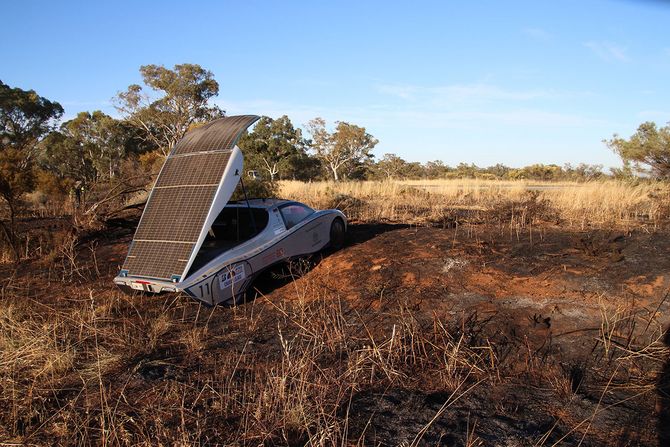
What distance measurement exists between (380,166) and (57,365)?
41023 mm

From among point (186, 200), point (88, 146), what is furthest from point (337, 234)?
point (88, 146)

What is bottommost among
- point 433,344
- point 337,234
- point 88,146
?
point 433,344

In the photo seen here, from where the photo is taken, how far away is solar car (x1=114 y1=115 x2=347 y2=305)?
622cm

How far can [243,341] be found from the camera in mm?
5457

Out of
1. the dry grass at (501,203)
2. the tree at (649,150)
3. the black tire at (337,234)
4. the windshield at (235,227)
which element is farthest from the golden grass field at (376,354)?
the tree at (649,150)

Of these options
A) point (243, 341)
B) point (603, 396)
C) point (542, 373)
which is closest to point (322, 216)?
point (243, 341)

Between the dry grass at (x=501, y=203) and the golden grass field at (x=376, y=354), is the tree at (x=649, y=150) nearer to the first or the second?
the dry grass at (x=501, y=203)

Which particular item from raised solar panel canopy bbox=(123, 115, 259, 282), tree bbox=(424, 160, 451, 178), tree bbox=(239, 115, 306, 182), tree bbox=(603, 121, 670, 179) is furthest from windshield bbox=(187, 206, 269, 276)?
tree bbox=(424, 160, 451, 178)

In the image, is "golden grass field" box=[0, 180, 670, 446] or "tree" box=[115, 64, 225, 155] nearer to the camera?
"golden grass field" box=[0, 180, 670, 446]

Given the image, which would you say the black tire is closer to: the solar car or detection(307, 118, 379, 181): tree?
the solar car

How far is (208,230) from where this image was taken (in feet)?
20.5

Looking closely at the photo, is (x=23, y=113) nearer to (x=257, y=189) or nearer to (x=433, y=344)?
(x=257, y=189)

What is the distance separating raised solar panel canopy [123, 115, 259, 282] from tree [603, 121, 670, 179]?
19.4 metres

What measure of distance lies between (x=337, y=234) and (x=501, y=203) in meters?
8.82
